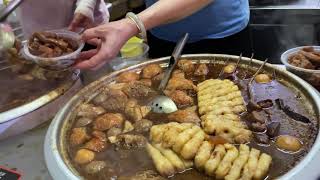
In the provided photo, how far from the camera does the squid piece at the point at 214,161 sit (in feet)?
4.48

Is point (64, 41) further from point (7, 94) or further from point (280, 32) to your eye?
point (280, 32)

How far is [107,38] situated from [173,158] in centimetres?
83

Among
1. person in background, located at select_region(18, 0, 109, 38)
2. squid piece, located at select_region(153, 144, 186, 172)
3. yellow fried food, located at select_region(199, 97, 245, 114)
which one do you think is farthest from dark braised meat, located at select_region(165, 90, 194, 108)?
person in background, located at select_region(18, 0, 109, 38)

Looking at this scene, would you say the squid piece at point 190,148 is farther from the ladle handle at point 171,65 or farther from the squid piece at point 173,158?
the ladle handle at point 171,65

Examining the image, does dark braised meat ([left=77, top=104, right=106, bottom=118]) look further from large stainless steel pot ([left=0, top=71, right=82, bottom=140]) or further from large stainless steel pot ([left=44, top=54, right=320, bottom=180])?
large stainless steel pot ([left=0, top=71, right=82, bottom=140])

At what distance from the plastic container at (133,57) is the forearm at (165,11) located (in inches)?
12.2

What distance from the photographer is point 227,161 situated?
138 cm

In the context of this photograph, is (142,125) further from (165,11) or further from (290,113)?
(165,11)

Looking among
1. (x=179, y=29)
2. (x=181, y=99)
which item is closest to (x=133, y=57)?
(x=179, y=29)

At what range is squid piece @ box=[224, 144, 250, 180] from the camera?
1.33m

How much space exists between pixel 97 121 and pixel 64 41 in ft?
2.12

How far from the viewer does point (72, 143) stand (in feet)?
5.35

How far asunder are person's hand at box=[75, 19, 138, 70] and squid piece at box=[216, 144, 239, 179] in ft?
2.79

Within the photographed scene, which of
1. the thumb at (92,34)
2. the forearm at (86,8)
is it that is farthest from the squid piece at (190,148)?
the forearm at (86,8)
